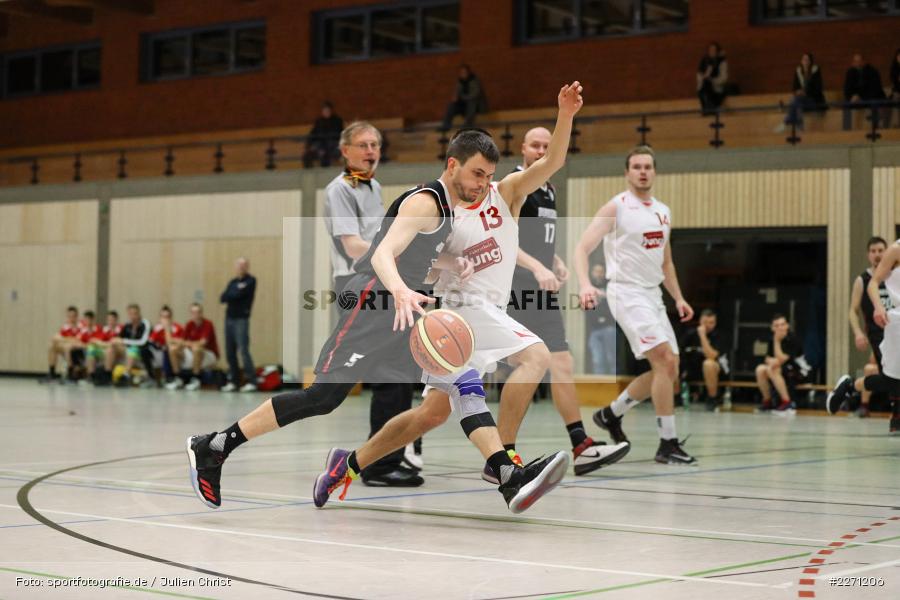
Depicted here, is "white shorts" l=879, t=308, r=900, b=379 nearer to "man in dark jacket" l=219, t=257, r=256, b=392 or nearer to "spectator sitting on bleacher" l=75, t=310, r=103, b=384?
"man in dark jacket" l=219, t=257, r=256, b=392

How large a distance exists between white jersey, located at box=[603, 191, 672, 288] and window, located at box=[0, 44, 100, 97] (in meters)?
23.5

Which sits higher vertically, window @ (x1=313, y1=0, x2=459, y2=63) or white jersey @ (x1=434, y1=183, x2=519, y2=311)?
window @ (x1=313, y1=0, x2=459, y2=63)

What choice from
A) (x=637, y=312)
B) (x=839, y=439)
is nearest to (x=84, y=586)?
(x=637, y=312)

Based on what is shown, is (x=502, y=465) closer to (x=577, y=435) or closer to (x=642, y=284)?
(x=577, y=435)

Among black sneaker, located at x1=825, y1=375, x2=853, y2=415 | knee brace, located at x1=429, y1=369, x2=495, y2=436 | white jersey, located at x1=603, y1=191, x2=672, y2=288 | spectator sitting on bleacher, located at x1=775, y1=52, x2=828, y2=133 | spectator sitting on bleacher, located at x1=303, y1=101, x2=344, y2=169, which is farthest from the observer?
spectator sitting on bleacher, located at x1=303, y1=101, x2=344, y2=169

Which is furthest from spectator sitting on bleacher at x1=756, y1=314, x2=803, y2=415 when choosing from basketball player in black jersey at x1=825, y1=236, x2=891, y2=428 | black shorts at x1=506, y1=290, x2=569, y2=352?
black shorts at x1=506, y1=290, x2=569, y2=352

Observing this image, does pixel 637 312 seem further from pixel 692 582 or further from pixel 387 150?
pixel 387 150

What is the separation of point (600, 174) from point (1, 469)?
13645mm

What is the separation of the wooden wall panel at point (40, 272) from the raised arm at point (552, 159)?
20.5 m

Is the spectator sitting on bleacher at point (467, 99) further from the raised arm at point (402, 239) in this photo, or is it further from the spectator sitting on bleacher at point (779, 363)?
the raised arm at point (402, 239)

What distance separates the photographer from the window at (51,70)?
99.1ft

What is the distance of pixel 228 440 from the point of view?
6.05m

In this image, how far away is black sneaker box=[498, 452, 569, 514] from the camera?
5363 millimetres


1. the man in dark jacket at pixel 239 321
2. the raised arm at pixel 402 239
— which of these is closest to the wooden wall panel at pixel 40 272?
the man in dark jacket at pixel 239 321
